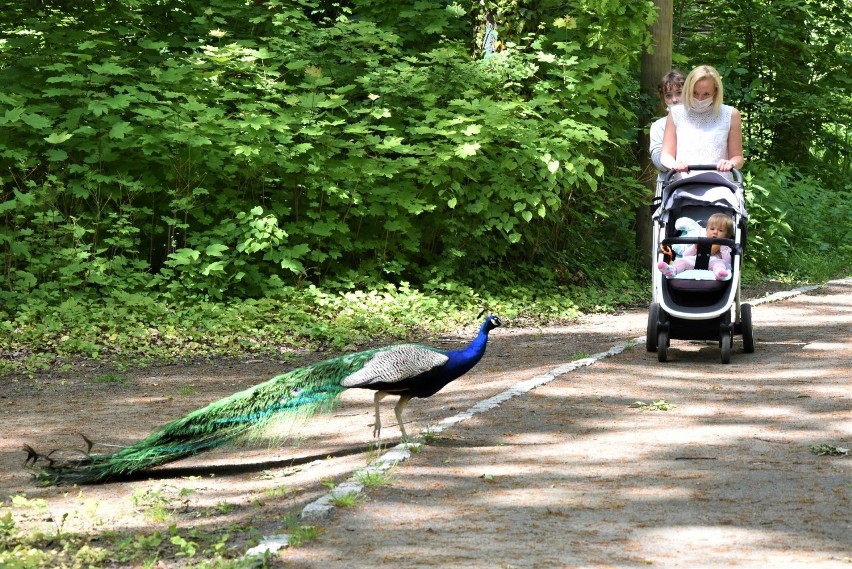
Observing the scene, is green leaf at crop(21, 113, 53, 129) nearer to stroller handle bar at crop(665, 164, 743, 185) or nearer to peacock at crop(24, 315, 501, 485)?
peacock at crop(24, 315, 501, 485)

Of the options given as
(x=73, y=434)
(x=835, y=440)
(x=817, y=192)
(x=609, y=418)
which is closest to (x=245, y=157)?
(x=73, y=434)

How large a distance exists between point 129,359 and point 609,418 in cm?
483

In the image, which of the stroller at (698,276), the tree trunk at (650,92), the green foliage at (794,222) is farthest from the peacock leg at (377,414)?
the green foliage at (794,222)

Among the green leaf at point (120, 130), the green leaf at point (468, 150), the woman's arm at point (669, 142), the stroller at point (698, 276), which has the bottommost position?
the stroller at point (698, 276)

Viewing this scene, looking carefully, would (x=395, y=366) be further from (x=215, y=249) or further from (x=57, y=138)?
(x=57, y=138)

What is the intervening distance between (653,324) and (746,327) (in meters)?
0.79

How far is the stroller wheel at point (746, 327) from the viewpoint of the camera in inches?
360

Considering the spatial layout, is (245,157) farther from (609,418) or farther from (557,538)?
(557,538)

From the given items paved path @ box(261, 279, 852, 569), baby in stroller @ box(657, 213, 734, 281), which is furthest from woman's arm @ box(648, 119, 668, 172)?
paved path @ box(261, 279, 852, 569)

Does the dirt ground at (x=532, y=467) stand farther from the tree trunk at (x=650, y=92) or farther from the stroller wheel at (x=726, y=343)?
the tree trunk at (x=650, y=92)

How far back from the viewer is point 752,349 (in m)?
9.34

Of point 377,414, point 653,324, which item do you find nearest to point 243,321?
point 653,324

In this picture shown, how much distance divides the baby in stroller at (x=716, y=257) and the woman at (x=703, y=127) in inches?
29.4

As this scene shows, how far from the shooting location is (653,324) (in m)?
9.12
